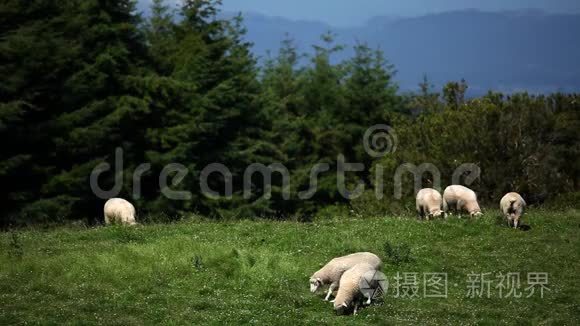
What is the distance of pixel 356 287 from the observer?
717 inches

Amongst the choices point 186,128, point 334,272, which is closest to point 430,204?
point 334,272

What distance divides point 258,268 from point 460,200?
37.2 feet

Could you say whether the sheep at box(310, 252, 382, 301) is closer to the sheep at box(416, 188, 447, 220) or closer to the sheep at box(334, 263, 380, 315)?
the sheep at box(334, 263, 380, 315)

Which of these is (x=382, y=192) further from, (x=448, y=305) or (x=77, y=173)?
(x=448, y=305)

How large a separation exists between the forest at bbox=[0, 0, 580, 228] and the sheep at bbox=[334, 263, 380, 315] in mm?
24833

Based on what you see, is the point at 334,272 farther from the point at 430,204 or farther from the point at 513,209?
the point at 430,204

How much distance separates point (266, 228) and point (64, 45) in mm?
34872

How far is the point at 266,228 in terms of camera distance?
89.0ft

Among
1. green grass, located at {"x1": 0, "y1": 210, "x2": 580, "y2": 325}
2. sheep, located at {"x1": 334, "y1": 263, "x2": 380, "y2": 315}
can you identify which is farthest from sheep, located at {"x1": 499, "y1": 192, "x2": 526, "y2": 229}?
sheep, located at {"x1": 334, "y1": 263, "x2": 380, "y2": 315}

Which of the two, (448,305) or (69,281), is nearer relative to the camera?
(448,305)

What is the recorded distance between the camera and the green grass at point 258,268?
58.0ft

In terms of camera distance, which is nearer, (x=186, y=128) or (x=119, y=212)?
(x=119, y=212)

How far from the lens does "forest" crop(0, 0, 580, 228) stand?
2051 inches

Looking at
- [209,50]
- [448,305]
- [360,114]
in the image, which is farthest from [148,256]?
[360,114]
